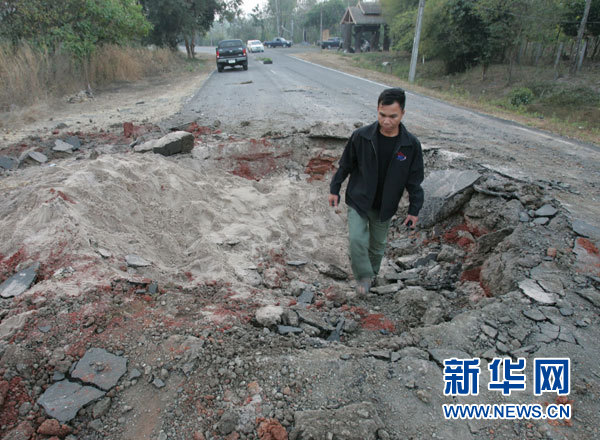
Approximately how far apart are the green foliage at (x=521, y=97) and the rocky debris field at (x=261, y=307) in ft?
35.1

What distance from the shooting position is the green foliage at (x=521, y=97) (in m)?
13.7

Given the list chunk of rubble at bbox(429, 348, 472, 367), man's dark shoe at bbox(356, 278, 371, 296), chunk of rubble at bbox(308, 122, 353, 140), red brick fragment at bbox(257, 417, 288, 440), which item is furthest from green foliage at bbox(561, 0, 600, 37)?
red brick fragment at bbox(257, 417, 288, 440)

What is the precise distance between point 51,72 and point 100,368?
1189 centimetres

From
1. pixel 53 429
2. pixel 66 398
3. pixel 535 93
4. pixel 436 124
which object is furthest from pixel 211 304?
pixel 535 93

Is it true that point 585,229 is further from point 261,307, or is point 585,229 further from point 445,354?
point 261,307

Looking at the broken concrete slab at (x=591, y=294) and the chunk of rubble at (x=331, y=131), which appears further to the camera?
the chunk of rubble at (x=331, y=131)

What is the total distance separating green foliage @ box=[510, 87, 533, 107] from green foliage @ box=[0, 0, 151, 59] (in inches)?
569

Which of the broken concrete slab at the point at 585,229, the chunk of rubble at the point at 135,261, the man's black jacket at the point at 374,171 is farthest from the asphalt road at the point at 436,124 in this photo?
the chunk of rubble at the point at 135,261

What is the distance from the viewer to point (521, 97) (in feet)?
45.7

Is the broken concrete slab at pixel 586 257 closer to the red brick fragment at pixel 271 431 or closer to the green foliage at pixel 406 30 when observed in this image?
the red brick fragment at pixel 271 431

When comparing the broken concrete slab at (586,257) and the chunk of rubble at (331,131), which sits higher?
the chunk of rubble at (331,131)

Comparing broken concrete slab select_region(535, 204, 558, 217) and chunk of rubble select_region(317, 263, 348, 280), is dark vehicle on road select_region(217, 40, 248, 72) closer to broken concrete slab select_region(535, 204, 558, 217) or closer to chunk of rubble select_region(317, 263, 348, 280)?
chunk of rubble select_region(317, 263, 348, 280)

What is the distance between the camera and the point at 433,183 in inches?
194

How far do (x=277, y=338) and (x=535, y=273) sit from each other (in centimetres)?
223
